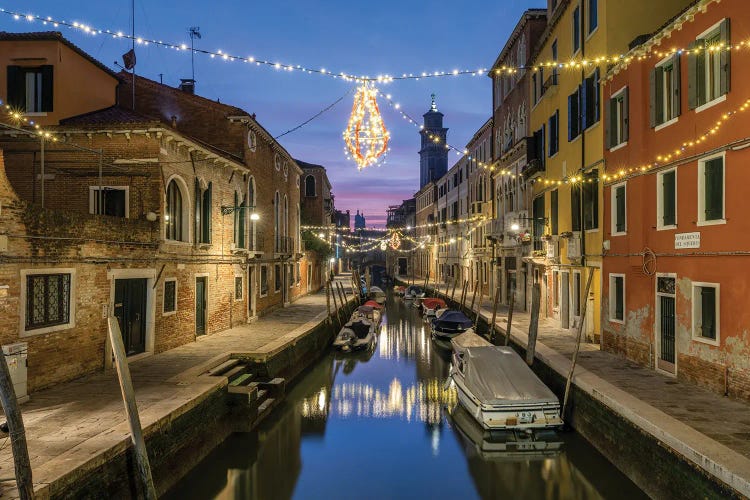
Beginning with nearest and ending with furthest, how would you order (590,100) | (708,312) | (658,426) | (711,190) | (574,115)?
(658,426) < (711,190) < (708,312) < (590,100) < (574,115)

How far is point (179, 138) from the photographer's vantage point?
49.0 ft

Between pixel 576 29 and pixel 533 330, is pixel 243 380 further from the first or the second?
pixel 576 29

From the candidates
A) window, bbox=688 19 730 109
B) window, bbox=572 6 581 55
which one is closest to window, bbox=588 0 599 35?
window, bbox=572 6 581 55

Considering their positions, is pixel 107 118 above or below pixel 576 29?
below

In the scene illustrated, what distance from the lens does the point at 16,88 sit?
617 inches

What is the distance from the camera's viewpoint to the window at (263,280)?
2461cm

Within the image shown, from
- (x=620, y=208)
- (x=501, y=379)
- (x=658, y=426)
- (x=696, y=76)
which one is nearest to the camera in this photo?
(x=658, y=426)

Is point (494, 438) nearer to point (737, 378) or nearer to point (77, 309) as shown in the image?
point (737, 378)

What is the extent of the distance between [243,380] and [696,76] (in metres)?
11.8

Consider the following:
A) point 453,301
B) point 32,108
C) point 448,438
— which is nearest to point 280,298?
point 453,301

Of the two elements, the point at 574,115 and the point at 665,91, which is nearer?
the point at 665,91

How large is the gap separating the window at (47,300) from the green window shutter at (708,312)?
1250cm

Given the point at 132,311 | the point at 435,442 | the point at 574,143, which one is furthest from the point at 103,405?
the point at 574,143

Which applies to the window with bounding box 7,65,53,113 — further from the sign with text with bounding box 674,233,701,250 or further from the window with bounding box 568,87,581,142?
the sign with text with bounding box 674,233,701,250
